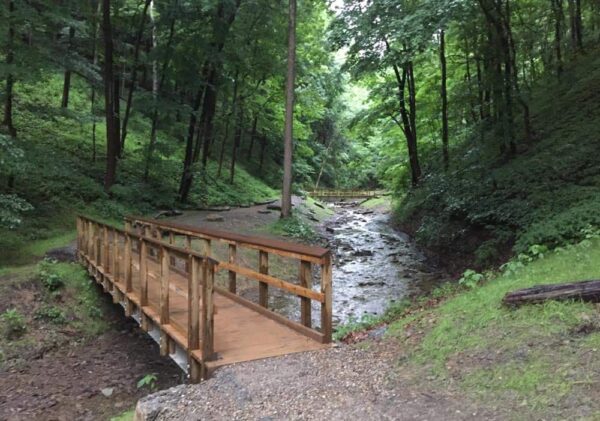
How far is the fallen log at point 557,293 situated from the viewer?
4.60 meters

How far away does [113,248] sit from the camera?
28.6 ft

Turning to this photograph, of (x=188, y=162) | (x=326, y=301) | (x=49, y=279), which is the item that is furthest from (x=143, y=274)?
(x=188, y=162)

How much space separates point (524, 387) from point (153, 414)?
10.1 ft

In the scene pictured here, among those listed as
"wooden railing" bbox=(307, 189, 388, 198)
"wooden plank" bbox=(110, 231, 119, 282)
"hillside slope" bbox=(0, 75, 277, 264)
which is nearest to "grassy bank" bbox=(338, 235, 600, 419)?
"wooden plank" bbox=(110, 231, 119, 282)

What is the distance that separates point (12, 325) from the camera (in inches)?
312

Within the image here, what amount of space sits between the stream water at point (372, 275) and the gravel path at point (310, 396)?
347 cm

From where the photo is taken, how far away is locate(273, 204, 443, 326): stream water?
33.8 feet

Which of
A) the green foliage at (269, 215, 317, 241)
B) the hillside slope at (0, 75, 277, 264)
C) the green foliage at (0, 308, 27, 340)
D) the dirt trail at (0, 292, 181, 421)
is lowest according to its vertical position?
the dirt trail at (0, 292, 181, 421)

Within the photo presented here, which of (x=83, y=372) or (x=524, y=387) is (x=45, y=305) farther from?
(x=524, y=387)

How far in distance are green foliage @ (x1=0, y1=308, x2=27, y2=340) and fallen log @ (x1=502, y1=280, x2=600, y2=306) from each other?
7.80 m

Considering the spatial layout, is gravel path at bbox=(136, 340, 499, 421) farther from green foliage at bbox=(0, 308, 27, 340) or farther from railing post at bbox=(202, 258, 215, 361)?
green foliage at bbox=(0, 308, 27, 340)

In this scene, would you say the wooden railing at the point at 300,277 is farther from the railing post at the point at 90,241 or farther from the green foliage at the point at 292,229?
the green foliage at the point at 292,229

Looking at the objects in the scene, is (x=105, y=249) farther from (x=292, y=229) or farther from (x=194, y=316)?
(x=292, y=229)

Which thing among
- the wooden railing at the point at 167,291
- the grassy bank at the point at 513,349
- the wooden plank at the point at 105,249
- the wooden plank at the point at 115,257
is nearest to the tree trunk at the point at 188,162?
the wooden plank at the point at 105,249
